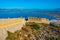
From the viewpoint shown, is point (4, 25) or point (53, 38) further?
point (53, 38)

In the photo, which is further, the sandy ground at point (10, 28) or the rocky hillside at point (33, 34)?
the rocky hillside at point (33, 34)

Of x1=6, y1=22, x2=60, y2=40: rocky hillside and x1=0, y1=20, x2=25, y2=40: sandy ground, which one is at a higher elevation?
x1=0, y1=20, x2=25, y2=40: sandy ground

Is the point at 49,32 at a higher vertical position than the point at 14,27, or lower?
lower

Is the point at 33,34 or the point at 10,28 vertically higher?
the point at 10,28

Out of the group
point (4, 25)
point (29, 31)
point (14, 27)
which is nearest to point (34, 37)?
point (29, 31)

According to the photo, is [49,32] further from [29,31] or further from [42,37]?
[29,31]

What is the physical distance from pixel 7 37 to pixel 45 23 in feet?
49.4

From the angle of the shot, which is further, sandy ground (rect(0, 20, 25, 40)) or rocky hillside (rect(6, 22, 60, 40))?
rocky hillside (rect(6, 22, 60, 40))

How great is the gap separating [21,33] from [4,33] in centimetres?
439

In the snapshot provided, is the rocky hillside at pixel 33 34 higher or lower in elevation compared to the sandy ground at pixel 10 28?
lower

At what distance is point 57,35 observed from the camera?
35.6 metres

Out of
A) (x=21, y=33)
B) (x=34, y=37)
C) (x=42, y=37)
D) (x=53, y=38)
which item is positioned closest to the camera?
(x=21, y=33)

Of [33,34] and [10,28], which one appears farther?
[33,34]

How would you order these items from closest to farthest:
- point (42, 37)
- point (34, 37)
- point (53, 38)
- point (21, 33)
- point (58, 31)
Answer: point (21, 33) < point (34, 37) < point (42, 37) < point (53, 38) < point (58, 31)
